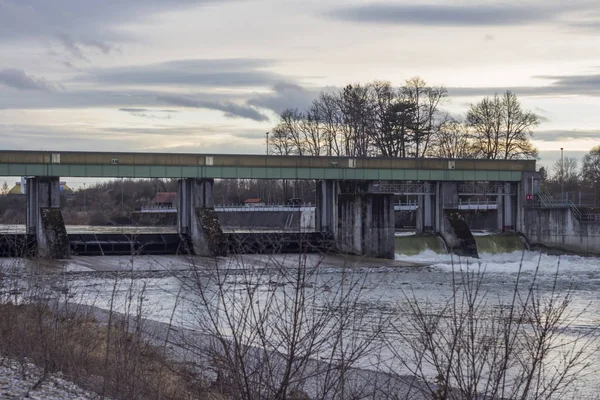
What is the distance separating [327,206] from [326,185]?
4.46 ft

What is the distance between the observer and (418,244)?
5247 cm

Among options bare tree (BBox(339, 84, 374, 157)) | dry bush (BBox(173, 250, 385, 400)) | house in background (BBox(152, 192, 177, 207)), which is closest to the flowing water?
dry bush (BBox(173, 250, 385, 400))

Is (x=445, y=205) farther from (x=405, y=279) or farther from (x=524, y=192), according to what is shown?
(x=405, y=279)

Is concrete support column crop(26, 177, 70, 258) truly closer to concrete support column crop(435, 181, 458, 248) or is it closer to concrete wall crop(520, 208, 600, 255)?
concrete support column crop(435, 181, 458, 248)

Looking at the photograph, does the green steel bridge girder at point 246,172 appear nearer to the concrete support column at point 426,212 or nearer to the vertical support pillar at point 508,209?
the vertical support pillar at point 508,209

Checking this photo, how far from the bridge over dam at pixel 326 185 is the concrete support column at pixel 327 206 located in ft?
0.21

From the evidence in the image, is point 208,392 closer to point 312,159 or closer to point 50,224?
point 50,224

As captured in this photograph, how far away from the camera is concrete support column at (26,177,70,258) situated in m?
43.0

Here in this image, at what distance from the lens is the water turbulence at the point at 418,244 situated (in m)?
51.6

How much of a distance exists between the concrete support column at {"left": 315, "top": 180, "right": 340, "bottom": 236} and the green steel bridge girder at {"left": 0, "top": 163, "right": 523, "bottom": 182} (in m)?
0.84

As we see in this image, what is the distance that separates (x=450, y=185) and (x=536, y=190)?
624 cm

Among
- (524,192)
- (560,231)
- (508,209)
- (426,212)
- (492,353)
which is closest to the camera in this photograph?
(492,353)

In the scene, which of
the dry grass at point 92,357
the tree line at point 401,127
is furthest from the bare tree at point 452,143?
the dry grass at point 92,357

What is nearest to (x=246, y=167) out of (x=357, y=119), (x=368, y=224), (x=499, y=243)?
(x=368, y=224)
